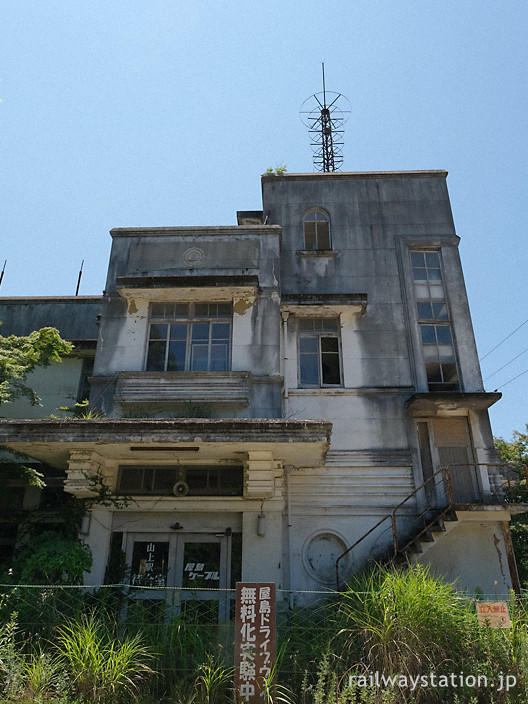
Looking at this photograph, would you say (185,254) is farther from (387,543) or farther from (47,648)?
(47,648)

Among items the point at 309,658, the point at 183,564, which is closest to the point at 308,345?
the point at 183,564

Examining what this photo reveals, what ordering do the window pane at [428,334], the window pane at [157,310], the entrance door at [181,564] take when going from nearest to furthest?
the entrance door at [181,564] < the window pane at [157,310] < the window pane at [428,334]

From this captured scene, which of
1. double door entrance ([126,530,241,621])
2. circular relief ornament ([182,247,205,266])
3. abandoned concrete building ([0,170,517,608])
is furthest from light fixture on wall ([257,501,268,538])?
circular relief ornament ([182,247,205,266])

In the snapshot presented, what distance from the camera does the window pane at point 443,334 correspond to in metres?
15.5

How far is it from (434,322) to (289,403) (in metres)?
4.70

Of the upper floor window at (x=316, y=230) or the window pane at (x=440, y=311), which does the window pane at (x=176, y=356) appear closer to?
the upper floor window at (x=316, y=230)

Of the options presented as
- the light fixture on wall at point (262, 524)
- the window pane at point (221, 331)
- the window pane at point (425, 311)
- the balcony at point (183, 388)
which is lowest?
the light fixture on wall at point (262, 524)

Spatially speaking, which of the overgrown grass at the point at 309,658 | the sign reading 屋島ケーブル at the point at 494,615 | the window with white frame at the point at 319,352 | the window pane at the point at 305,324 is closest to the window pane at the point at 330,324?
the window with white frame at the point at 319,352

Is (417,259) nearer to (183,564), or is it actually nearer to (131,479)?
(131,479)

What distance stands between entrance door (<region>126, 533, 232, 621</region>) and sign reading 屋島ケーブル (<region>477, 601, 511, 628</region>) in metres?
5.83

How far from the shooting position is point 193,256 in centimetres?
1527

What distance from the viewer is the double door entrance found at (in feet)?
39.7

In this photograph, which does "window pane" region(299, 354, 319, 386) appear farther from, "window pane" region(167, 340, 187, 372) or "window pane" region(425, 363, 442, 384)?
"window pane" region(167, 340, 187, 372)

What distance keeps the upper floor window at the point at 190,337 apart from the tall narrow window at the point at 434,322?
5.35 metres
